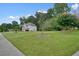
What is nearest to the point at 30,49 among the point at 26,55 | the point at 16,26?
the point at 26,55

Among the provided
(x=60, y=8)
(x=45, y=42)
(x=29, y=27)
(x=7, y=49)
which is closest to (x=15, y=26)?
(x=29, y=27)

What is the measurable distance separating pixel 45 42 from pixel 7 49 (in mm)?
499

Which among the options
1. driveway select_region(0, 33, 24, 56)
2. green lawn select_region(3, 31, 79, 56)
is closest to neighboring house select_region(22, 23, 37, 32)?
green lawn select_region(3, 31, 79, 56)

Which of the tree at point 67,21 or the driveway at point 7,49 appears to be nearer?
the driveway at point 7,49

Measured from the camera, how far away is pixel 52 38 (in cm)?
427

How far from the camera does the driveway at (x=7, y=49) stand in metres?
4.19

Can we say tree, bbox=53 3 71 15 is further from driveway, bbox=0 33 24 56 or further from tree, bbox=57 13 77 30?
driveway, bbox=0 33 24 56

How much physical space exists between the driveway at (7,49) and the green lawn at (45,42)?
5cm

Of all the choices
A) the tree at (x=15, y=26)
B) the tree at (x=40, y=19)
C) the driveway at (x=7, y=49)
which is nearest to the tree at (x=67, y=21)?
the tree at (x=40, y=19)

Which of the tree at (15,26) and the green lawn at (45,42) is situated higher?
the tree at (15,26)

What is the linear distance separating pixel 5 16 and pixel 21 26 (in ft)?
0.81

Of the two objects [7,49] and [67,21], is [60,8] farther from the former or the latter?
[7,49]

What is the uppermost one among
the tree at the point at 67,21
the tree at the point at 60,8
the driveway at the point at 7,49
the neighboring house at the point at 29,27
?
the tree at the point at 60,8

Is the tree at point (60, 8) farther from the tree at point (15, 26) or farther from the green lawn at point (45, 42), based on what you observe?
the tree at point (15, 26)
